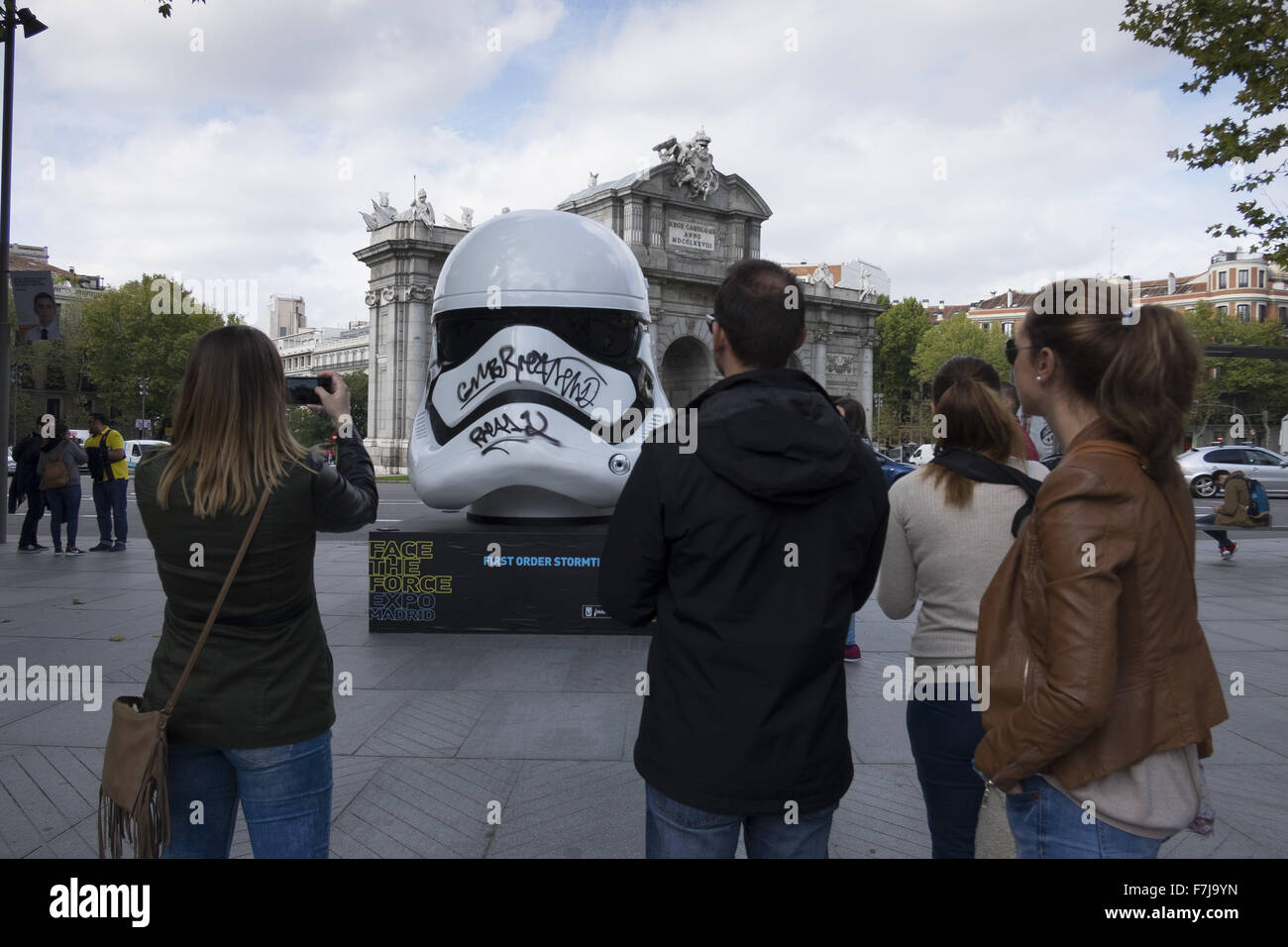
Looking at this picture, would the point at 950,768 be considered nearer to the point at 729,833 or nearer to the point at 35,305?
the point at 729,833

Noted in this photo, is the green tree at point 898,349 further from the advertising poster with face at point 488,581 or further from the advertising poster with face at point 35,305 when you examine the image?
the advertising poster with face at point 488,581

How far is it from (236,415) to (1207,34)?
12.2 m

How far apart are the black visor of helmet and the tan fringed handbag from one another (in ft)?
15.6

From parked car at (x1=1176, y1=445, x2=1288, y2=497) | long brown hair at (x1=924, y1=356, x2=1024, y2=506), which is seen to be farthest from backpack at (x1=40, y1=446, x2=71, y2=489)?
parked car at (x1=1176, y1=445, x2=1288, y2=497)

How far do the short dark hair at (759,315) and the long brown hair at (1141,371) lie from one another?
606mm

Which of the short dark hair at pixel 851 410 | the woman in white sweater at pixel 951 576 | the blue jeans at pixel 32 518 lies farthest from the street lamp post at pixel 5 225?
the woman in white sweater at pixel 951 576

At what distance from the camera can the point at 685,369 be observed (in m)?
37.4

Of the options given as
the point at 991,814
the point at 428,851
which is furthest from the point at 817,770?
the point at 428,851

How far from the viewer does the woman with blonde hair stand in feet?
7.57

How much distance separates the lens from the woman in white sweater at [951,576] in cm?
266

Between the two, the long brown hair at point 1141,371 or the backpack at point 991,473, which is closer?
the long brown hair at point 1141,371

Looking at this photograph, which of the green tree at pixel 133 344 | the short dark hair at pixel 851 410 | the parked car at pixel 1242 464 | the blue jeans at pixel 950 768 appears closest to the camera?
the blue jeans at pixel 950 768

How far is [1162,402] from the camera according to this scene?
1774mm

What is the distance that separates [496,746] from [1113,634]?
3.45 meters
